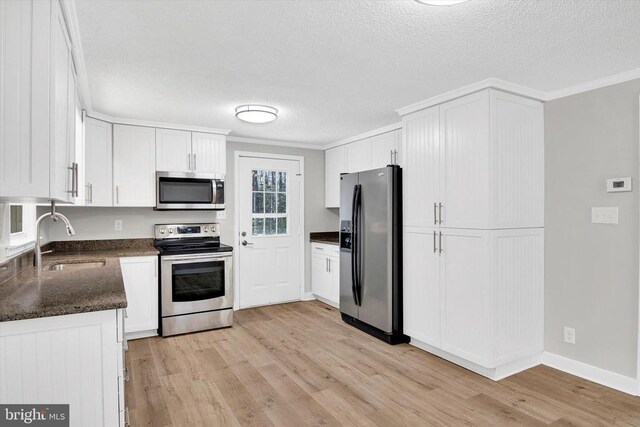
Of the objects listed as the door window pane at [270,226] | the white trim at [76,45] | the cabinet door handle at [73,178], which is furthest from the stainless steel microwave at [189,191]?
the cabinet door handle at [73,178]

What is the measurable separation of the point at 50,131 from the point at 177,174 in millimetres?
2714

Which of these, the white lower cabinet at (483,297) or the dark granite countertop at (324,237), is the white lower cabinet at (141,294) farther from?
the white lower cabinet at (483,297)

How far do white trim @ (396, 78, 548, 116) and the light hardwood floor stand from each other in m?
2.22

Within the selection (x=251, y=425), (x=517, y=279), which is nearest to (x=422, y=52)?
(x=517, y=279)

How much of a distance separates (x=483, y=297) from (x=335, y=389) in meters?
1.32

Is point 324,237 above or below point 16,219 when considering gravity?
below

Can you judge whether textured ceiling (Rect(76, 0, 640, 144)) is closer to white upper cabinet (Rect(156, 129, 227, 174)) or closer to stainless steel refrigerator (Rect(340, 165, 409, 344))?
white upper cabinet (Rect(156, 129, 227, 174))

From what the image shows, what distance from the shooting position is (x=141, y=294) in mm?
3730

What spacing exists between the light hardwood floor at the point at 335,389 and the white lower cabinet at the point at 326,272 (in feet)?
3.83

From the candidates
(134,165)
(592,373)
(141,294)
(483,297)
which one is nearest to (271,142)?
(134,165)

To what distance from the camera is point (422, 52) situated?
7.49 feet

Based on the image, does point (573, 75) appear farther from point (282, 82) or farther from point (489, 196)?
point (282, 82)

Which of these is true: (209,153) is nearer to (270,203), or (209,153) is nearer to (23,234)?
(270,203)

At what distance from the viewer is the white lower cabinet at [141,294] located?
3668mm
